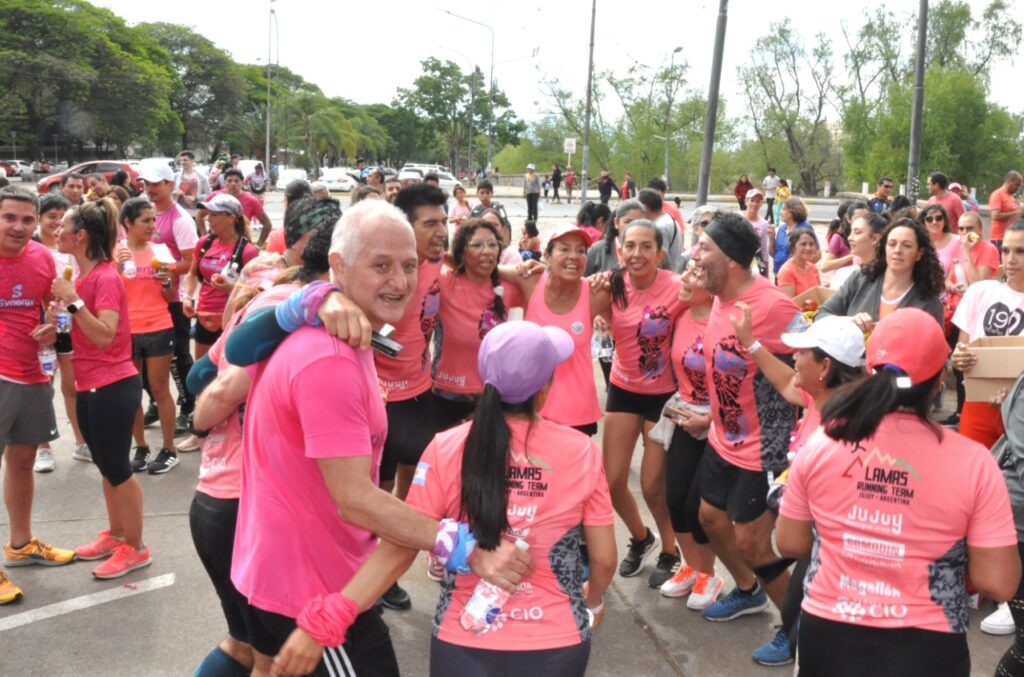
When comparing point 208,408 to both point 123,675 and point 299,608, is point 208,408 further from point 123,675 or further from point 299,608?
point 123,675

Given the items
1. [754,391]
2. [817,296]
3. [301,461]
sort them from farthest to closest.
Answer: [817,296], [754,391], [301,461]

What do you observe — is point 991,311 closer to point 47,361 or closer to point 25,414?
point 25,414

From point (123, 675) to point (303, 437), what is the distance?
2387 mm

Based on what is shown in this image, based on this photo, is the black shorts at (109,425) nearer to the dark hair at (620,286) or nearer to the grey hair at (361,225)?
the dark hair at (620,286)

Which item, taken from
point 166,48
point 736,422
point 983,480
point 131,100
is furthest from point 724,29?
point 166,48

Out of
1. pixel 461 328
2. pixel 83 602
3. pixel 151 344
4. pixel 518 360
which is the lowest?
pixel 83 602

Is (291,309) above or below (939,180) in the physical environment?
below

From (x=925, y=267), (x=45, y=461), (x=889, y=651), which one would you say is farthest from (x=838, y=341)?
(x=45, y=461)

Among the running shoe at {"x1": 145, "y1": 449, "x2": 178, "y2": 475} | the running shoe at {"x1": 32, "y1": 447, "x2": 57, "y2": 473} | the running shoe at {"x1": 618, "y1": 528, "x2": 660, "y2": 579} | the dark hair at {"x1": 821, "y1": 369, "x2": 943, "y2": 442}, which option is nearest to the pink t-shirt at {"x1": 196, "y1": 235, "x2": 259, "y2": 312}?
Result: the running shoe at {"x1": 145, "y1": 449, "x2": 178, "y2": 475}

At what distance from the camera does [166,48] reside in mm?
76250

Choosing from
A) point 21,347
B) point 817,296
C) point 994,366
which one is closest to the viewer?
point 994,366

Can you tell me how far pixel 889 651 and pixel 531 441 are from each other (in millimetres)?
1129

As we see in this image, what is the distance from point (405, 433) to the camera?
4855mm

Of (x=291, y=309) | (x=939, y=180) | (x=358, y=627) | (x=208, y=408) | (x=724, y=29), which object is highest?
(x=724, y=29)
